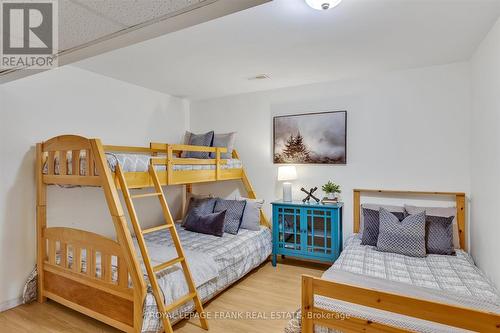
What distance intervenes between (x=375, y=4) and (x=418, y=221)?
6.61 feet

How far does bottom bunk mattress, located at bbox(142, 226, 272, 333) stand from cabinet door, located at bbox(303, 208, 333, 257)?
1.91 feet

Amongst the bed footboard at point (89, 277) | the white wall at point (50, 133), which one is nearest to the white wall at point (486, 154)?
the bed footboard at point (89, 277)

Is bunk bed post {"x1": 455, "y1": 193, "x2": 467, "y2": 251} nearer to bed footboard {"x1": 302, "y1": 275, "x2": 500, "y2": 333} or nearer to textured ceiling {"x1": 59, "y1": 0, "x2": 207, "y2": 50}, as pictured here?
bed footboard {"x1": 302, "y1": 275, "x2": 500, "y2": 333}

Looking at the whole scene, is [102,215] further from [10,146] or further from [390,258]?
[390,258]

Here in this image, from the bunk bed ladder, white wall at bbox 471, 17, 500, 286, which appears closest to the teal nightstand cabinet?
white wall at bbox 471, 17, 500, 286

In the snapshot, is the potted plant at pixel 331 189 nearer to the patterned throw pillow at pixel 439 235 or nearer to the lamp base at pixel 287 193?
the lamp base at pixel 287 193

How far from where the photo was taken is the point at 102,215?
3352 millimetres

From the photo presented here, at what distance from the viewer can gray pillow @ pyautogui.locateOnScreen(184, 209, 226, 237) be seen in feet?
11.2

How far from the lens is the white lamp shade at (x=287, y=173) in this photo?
12.3 feet

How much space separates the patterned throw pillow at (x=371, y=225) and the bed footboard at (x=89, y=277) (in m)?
2.31

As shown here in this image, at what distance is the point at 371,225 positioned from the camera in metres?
3.01

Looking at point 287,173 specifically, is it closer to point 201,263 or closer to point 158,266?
point 201,263

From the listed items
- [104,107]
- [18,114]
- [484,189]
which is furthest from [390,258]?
[18,114]

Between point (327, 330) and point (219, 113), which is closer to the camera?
point (327, 330)
